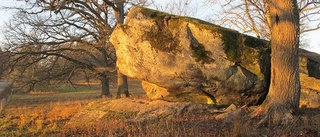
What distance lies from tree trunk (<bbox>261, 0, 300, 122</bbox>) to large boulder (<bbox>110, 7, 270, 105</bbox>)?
10.2 ft

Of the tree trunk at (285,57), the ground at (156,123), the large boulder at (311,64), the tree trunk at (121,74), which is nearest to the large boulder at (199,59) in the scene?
the ground at (156,123)

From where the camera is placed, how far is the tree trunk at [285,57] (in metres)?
8.08

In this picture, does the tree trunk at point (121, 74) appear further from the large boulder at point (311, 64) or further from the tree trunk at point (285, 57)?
the tree trunk at point (285, 57)

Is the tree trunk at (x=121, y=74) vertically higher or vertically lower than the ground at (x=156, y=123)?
higher

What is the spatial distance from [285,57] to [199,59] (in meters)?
3.73

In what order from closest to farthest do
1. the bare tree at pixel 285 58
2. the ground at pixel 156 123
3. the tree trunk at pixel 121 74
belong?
the ground at pixel 156 123 < the bare tree at pixel 285 58 < the tree trunk at pixel 121 74

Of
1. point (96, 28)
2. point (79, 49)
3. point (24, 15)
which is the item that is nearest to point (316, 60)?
point (96, 28)

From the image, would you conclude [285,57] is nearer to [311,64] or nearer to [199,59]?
[199,59]

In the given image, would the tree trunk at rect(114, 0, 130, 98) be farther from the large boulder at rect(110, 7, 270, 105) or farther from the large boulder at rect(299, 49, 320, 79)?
the large boulder at rect(299, 49, 320, 79)

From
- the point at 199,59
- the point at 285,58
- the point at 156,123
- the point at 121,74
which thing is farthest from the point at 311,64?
the point at 121,74

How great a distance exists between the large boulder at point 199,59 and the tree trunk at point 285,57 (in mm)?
3119

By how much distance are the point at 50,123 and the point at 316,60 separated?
10860 millimetres

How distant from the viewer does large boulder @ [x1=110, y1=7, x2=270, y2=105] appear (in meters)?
11.3

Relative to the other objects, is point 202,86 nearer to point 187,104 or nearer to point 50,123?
point 187,104
